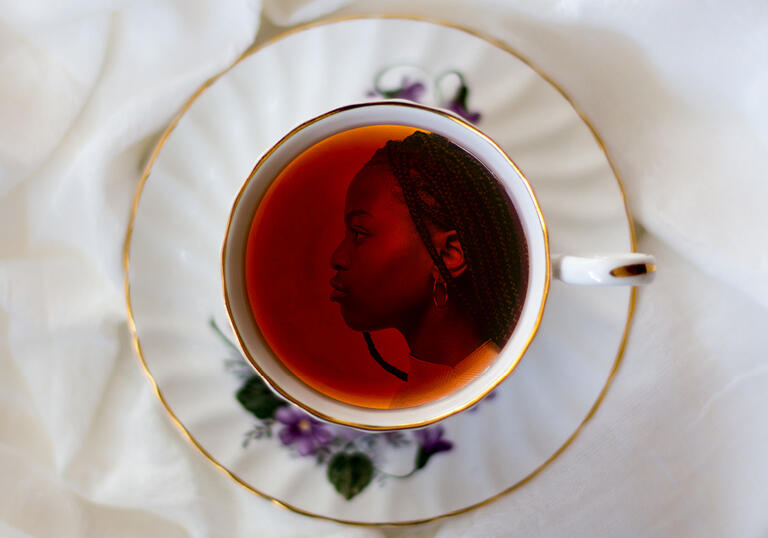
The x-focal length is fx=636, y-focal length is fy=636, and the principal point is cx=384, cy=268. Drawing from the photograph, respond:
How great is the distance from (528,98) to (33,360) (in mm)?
697

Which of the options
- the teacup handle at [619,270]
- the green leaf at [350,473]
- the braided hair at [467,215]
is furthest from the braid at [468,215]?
the green leaf at [350,473]

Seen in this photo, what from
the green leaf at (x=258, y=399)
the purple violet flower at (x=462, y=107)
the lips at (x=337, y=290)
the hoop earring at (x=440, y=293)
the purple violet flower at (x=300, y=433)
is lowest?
the purple violet flower at (x=300, y=433)

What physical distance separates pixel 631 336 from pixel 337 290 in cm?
40

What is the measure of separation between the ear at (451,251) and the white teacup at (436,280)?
0.07m

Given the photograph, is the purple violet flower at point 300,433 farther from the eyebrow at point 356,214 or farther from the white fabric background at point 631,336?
the eyebrow at point 356,214

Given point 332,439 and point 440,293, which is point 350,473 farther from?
point 440,293

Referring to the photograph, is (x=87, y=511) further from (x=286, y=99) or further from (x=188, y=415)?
(x=286, y=99)

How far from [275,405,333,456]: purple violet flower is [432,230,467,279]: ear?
24 cm

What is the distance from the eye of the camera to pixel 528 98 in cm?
74

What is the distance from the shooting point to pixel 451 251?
65 cm

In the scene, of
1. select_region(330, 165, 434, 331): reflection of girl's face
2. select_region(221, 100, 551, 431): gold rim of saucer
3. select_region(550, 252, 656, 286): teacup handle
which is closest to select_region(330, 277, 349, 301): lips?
select_region(330, 165, 434, 331): reflection of girl's face

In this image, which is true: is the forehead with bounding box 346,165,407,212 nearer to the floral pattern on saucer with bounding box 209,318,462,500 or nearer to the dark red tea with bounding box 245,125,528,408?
the dark red tea with bounding box 245,125,528,408

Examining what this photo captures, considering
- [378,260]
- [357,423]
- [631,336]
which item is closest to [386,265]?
[378,260]

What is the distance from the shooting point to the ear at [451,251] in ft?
2.12
